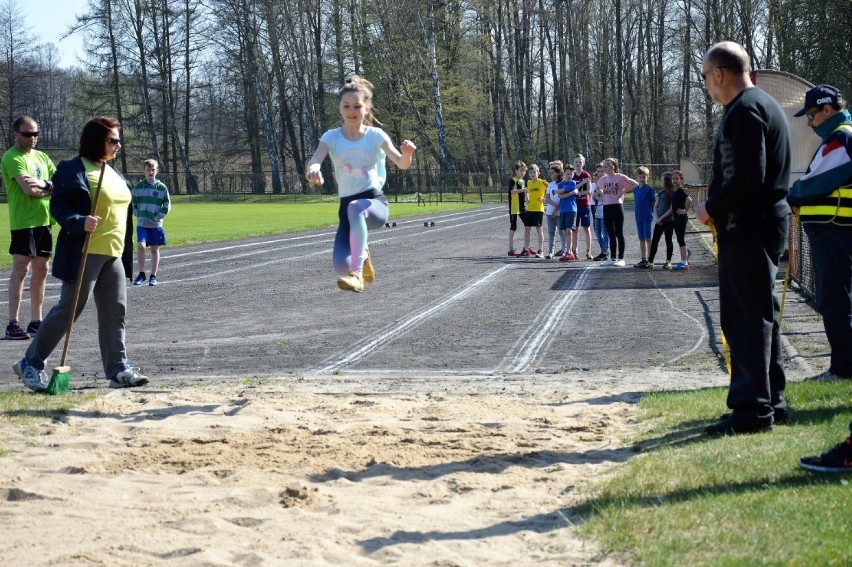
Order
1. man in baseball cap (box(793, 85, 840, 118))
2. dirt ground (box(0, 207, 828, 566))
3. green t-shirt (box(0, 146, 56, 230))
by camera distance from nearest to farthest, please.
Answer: dirt ground (box(0, 207, 828, 566))
man in baseball cap (box(793, 85, 840, 118))
green t-shirt (box(0, 146, 56, 230))

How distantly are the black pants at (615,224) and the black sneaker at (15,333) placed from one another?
13.1m

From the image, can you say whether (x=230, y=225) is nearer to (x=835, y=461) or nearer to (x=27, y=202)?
(x=27, y=202)

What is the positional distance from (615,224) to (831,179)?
13967 mm

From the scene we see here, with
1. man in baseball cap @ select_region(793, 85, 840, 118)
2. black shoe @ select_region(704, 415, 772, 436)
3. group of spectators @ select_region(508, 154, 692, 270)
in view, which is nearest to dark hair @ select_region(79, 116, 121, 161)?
black shoe @ select_region(704, 415, 772, 436)

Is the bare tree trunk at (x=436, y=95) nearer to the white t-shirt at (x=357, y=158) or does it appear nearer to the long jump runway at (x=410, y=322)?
the long jump runway at (x=410, y=322)

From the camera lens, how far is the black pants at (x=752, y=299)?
6598 mm

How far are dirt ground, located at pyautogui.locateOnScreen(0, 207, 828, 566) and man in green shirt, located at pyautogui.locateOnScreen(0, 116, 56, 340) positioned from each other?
514mm

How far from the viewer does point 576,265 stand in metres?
22.4

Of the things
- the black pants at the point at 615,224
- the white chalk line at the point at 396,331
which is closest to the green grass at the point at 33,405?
the white chalk line at the point at 396,331

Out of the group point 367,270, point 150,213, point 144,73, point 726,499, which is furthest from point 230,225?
point 144,73

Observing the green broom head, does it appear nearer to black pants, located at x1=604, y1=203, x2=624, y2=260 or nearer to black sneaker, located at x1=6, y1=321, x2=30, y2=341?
black sneaker, located at x1=6, y1=321, x2=30, y2=341

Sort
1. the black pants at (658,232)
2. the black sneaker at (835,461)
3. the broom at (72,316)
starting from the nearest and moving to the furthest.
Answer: the black sneaker at (835,461), the broom at (72,316), the black pants at (658,232)

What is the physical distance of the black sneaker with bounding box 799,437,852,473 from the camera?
5.46 meters

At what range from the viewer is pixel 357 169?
29.5 feet
